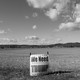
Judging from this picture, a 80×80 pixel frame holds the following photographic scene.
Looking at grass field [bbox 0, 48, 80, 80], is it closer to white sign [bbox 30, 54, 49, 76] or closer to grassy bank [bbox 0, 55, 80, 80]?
grassy bank [bbox 0, 55, 80, 80]

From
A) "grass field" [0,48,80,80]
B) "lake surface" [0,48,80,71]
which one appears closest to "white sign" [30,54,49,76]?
"grass field" [0,48,80,80]

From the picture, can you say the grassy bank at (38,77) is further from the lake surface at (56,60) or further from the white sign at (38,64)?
the lake surface at (56,60)

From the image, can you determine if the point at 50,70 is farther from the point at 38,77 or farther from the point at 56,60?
the point at 56,60

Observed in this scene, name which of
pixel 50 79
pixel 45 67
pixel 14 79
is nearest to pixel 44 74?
pixel 45 67

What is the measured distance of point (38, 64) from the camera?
10016 millimetres

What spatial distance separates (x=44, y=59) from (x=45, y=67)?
→ 0.52 meters

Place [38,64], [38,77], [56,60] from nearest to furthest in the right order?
[38,77], [38,64], [56,60]

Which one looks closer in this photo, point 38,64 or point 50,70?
point 38,64

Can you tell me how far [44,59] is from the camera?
10117mm

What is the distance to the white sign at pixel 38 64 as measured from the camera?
10000 millimetres

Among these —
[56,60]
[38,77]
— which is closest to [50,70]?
[38,77]

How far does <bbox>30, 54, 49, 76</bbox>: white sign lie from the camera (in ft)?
→ 32.8

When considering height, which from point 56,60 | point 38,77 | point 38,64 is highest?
point 38,64

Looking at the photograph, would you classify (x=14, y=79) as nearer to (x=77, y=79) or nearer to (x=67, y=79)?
(x=67, y=79)
